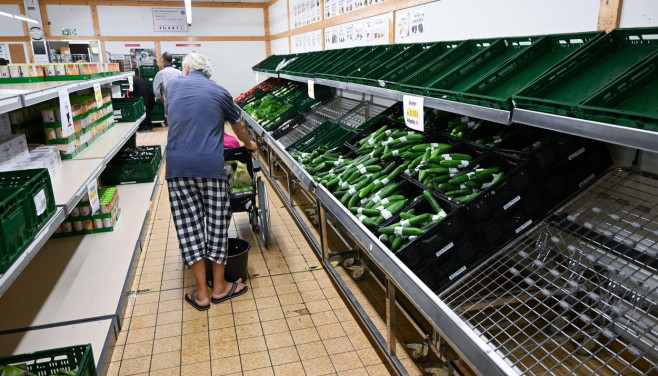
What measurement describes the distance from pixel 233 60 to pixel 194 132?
11429 millimetres

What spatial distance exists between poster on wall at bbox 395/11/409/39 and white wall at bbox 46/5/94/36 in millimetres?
10944

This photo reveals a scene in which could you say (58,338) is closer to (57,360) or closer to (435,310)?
(57,360)

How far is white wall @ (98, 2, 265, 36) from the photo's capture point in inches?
504

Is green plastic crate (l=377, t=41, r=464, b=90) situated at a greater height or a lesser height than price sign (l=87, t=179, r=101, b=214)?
greater

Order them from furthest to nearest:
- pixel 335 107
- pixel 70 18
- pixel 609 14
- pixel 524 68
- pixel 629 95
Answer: pixel 70 18, pixel 335 107, pixel 524 68, pixel 609 14, pixel 629 95

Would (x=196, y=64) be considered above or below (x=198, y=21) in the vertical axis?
below

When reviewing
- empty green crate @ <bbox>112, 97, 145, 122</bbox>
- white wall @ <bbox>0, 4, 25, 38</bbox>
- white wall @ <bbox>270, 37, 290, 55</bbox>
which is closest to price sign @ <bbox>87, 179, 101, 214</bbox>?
empty green crate @ <bbox>112, 97, 145, 122</bbox>

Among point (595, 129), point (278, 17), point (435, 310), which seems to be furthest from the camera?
point (278, 17)

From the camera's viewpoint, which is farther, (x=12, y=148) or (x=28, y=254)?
(x=12, y=148)

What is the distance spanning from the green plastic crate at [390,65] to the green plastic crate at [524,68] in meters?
1.24

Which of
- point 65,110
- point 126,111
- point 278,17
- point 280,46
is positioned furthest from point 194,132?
point 278,17

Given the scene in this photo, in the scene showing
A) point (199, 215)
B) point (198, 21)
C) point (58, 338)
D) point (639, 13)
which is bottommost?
point (58, 338)

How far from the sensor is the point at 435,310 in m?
1.88

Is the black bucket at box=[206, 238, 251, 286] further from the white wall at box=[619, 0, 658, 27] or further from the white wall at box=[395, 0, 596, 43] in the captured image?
the white wall at box=[619, 0, 658, 27]
